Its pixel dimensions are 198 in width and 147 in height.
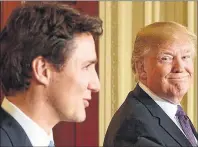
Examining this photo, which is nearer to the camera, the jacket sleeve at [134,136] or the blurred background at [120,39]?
the jacket sleeve at [134,136]

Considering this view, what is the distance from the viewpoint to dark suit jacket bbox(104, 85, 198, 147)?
5.56 feet

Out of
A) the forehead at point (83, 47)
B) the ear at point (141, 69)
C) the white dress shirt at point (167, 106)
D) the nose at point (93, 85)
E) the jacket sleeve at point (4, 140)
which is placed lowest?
the white dress shirt at point (167, 106)

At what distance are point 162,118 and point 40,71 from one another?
607mm

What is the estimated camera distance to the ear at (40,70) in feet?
4.33

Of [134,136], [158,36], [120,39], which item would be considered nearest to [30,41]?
[134,136]

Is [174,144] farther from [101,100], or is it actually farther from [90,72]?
[101,100]

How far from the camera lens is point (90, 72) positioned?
4.58 ft

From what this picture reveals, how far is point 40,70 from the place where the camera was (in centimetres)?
132

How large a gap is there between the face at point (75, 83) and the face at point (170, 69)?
1.63ft

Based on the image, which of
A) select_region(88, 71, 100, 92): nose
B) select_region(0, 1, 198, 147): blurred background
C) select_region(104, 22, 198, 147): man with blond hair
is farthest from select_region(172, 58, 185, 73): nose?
select_region(0, 1, 198, 147): blurred background

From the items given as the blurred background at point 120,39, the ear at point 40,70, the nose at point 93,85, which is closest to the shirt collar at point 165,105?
the nose at point 93,85

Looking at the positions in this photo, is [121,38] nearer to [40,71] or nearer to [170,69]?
[170,69]

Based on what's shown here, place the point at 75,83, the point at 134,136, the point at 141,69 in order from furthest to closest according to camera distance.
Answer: the point at 141,69
the point at 134,136
the point at 75,83

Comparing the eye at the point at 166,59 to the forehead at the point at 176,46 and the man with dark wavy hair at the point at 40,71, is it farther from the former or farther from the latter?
the man with dark wavy hair at the point at 40,71
